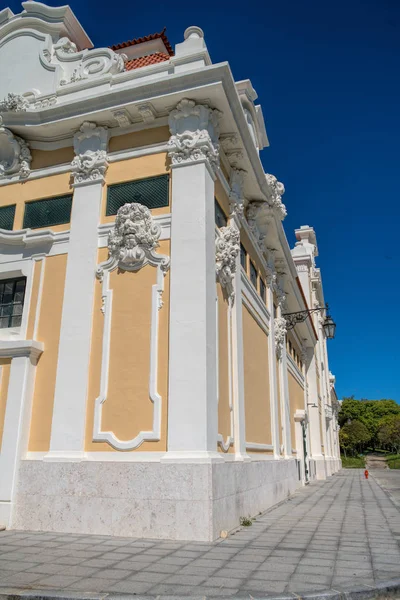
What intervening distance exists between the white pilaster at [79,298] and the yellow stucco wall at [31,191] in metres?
0.45

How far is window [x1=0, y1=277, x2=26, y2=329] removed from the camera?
380 inches

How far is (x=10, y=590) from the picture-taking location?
4.25 meters

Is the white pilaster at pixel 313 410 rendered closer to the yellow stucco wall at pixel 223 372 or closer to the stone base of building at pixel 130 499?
the yellow stucco wall at pixel 223 372

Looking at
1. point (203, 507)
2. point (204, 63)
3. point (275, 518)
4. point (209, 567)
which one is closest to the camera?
point (209, 567)

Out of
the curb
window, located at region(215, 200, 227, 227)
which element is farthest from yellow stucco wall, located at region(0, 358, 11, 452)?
window, located at region(215, 200, 227, 227)

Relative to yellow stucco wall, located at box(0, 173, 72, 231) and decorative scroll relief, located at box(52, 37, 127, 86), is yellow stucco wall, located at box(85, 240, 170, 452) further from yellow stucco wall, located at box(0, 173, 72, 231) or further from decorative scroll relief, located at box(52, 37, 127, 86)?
decorative scroll relief, located at box(52, 37, 127, 86)

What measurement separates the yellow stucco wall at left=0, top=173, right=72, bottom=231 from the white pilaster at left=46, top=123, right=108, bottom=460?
45 cm

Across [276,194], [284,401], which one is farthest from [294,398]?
[276,194]

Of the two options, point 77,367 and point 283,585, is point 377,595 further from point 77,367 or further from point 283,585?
point 77,367

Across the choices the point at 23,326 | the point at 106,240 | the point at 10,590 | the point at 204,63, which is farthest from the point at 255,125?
the point at 10,590

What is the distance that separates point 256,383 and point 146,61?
831cm

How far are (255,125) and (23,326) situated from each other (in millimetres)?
9103

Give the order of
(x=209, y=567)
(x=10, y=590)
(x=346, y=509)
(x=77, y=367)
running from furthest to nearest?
(x=346, y=509) < (x=77, y=367) < (x=209, y=567) < (x=10, y=590)

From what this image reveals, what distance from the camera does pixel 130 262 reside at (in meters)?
8.66
